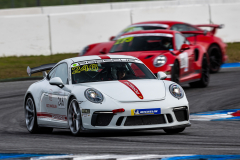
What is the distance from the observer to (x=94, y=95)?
6914mm

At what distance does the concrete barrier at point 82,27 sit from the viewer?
764 inches

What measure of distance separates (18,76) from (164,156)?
11.5 meters

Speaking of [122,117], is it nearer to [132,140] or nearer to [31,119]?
[132,140]

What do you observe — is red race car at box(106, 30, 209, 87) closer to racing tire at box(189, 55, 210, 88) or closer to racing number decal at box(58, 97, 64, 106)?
racing tire at box(189, 55, 210, 88)

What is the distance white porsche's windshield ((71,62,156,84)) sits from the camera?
7652 mm

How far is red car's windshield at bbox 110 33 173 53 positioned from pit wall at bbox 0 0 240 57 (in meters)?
7.06

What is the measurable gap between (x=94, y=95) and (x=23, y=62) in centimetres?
1187

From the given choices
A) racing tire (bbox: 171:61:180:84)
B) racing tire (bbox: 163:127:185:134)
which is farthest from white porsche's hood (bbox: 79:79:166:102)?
racing tire (bbox: 171:61:180:84)

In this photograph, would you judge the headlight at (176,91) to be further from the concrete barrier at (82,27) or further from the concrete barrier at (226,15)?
the concrete barrier at (226,15)

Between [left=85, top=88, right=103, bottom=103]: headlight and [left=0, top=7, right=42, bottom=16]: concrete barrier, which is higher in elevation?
[left=85, top=88, right=103, bottom=103]: headlight

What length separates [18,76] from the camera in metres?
16.2

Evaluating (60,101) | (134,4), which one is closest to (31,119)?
(60,101)

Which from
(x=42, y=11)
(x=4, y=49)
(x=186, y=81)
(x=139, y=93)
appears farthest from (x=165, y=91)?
(x=42, y=11)

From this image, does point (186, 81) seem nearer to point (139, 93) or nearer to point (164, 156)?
point (139, 93)
